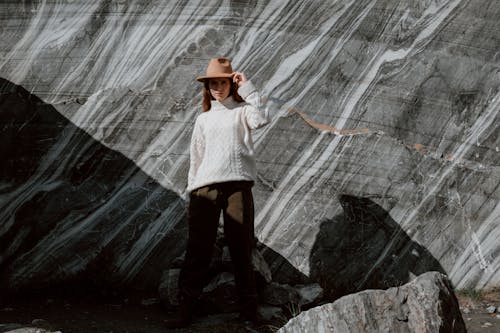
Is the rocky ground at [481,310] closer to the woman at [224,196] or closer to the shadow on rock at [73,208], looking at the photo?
the woman at [224,196]

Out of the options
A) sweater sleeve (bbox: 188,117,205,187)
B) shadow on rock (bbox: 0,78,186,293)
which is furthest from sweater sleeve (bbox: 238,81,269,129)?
shadow on rock (bbox: 0,78,186,293)

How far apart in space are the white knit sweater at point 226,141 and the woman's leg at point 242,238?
0.13 metres

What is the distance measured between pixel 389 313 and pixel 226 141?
157 cm

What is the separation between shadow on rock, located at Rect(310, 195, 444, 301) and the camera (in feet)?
17.9

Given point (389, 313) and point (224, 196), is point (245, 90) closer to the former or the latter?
point (224, 196)

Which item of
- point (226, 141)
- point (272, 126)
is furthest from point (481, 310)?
point (226, 141)

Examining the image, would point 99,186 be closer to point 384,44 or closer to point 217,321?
point 217,321

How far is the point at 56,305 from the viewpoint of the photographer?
5098 mm

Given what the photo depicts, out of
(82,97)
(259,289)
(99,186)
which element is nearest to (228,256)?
(259,289)

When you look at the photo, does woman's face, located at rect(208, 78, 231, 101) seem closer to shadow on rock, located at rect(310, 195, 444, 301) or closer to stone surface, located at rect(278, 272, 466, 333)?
shadow on rock, located at rect(310, 195, 444, 301)

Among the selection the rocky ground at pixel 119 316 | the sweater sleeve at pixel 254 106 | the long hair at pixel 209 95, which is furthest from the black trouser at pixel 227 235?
the long hair at pixel 209 95

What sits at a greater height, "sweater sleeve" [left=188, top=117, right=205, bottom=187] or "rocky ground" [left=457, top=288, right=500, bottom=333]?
"sweater sleeve" [left=188, top=117, right=205, bottom=187]

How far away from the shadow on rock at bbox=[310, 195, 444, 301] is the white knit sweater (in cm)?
128

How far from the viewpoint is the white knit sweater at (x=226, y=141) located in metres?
4.36
